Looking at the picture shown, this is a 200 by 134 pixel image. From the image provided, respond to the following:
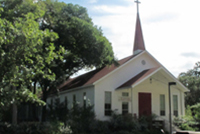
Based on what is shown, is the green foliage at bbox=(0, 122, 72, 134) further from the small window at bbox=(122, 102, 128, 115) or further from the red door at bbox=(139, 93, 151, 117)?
the red door at bbox=(139, 93, 151, 117)

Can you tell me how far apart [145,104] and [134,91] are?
147 centimetres

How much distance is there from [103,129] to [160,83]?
7.12 meters

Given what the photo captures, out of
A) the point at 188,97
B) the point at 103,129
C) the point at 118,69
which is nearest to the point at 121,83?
the point at 118,69

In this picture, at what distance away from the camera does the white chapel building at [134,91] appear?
63.8ft

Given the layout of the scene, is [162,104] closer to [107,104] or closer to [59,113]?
[107,104]

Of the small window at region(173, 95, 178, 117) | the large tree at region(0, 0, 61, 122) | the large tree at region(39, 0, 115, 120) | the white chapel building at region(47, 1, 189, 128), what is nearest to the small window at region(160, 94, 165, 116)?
the white chapel building at region(47, 1, 189, 128)

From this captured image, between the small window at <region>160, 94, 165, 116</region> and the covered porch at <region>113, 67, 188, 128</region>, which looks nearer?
the covered porch at <region>113, 67, 188, 128</region>

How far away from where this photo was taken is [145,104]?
20594mm

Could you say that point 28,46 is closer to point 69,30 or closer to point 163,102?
point 69,30

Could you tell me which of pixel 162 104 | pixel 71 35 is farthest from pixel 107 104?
pixel 71 35

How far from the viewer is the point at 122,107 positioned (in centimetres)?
2019

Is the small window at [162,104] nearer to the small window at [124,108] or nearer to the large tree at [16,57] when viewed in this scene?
the small window at [124,108]

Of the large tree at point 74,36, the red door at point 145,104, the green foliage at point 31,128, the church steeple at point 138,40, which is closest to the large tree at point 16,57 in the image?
the green foliage at point 31,128

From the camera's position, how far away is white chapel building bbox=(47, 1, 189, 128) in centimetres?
1944
